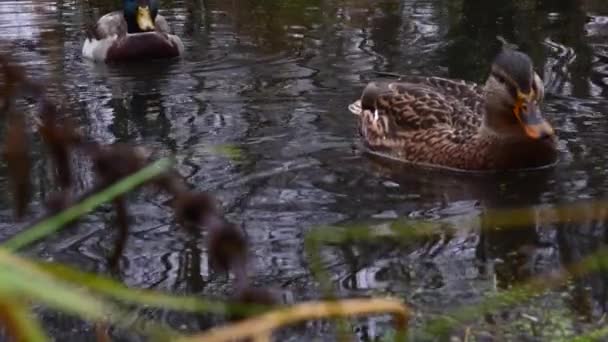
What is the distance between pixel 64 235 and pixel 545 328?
229cm

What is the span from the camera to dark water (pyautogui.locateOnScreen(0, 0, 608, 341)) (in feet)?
16.3

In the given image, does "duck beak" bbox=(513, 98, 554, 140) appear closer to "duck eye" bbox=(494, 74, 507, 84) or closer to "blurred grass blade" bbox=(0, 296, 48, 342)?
"duck eye" bbox=(494, 74, 507, 84)

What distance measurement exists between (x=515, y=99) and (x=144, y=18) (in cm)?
615

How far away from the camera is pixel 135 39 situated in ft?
37.0

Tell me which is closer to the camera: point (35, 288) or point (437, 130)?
point (35, 288)

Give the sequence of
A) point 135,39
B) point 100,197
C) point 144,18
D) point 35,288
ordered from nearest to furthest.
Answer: point 35,288, point 100,197, point 135,39, point 144,18

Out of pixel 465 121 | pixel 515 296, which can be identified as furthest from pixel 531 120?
pixel 515 296

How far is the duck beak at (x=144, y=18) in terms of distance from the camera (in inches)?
465

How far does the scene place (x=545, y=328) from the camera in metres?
4.26

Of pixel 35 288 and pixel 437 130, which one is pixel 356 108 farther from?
pixel 35 288

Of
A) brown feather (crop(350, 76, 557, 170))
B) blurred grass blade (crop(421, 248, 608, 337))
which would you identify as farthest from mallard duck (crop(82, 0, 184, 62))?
blurred grass blade (crop(421, 248, 608, 337))

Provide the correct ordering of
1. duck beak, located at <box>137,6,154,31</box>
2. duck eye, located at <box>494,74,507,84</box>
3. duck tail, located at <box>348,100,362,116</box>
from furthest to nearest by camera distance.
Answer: duck beak, located at <box>137,6,154,31</box>, duck tail, located at <box>348,100,362,116</box>, duck eye, located at <box>494,74,507,84</box>

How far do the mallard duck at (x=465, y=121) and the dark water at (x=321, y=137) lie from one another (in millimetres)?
139

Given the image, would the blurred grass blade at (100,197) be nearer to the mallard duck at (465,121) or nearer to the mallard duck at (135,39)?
the mallard duck at (465,121)
